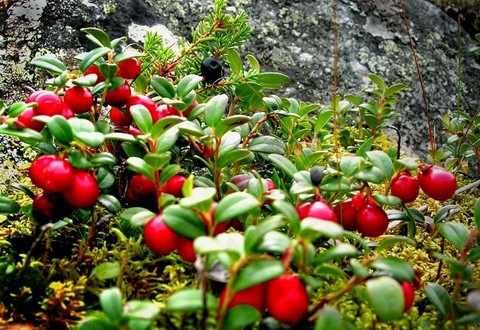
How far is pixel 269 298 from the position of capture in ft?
2.97

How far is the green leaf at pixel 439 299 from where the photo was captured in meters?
1.11

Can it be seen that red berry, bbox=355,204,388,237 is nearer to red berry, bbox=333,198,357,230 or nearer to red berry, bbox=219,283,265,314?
red berry, bbox=333,198,357,230

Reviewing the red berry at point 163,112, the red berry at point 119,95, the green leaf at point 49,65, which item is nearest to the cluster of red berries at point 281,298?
the red berry at point 163,112

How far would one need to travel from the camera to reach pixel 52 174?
1.09 m

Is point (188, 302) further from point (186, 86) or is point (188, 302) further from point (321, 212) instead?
point (186, 86)

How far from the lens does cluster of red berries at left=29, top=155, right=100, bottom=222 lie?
1.09 metres

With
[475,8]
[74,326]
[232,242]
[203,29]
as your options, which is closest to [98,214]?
[74,326]

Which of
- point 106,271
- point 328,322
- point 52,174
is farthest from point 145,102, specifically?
point 328,322

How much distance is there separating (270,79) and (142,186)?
641 mm

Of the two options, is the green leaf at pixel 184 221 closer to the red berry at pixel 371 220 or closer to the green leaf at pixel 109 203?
the green leaf at pixel 109 203

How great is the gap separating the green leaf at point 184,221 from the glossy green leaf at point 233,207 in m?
0.04

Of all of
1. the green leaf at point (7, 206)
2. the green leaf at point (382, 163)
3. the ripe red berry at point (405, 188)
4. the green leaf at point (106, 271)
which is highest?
the green leaf at point (382, 163)

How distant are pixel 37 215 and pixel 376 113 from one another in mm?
1489

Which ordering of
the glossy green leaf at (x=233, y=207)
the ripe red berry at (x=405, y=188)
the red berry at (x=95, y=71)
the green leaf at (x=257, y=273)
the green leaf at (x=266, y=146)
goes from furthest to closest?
the green leaf at (x=266, y=146)
the red berry at (x=95, y=71)
the ripe red berry at (x=405, y=188)
the glossy green leaf at (x=233, y=207)
the green leaf at (x=257, y=273)
